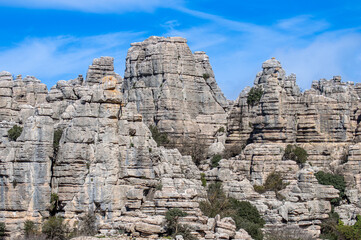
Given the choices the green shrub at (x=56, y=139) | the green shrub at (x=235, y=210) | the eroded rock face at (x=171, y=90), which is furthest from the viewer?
the eroded rock face at (x=171, y=90)

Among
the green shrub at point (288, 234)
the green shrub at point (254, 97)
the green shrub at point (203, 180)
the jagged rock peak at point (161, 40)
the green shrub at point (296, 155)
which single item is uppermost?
the jagged rock peak at point (161, 40)

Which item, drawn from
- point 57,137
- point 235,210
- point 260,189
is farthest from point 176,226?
point 260,189

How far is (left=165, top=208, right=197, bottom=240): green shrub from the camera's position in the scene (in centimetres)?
4050

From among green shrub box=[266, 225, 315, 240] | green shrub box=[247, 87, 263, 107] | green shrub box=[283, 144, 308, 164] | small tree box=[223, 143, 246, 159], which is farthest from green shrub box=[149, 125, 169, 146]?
green shrub box=[266, 225, 315, 240]

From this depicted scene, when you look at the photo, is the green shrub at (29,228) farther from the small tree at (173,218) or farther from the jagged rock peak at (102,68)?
the jagged rock peak at (102,68)

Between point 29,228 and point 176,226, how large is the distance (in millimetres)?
7730

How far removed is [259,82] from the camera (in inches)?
2936

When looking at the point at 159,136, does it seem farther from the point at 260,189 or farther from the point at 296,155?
the point at 260,189

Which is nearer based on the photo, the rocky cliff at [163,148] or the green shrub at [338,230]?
the rocky cliff at [163,148]

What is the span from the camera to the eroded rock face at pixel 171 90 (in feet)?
240

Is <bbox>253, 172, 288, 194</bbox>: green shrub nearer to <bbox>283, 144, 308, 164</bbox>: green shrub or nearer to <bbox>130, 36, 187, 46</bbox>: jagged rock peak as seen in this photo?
<bbox>283, 144, 308, 164</bbox>: green shrub

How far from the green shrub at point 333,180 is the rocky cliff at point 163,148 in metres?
0.39

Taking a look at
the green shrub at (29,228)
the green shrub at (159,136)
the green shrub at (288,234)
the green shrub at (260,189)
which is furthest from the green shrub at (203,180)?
the green shrub at (29,228)

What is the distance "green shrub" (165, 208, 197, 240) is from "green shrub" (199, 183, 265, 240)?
18.3 ft
